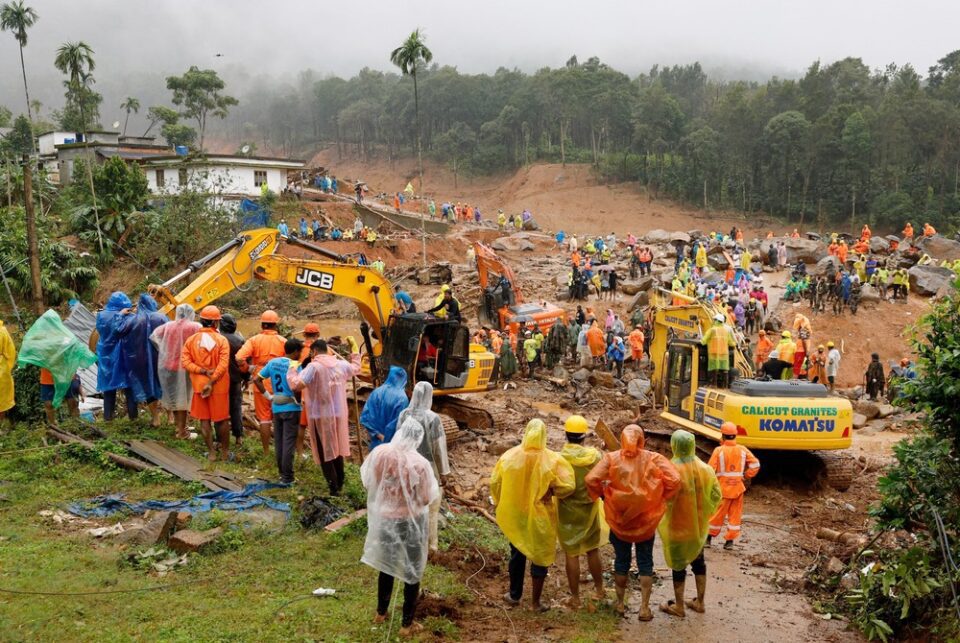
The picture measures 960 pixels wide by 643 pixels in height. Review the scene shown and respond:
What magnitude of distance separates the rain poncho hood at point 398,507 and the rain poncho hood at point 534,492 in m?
1.00

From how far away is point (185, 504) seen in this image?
7.92 m

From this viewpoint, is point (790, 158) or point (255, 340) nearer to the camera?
point (255, 340)

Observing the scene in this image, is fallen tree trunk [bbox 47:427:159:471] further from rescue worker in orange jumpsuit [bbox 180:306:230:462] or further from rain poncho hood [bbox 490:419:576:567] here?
rain poncho hood [bbox 490:419:576:567]

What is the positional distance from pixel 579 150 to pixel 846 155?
1142 inches

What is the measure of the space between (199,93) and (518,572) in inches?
2931

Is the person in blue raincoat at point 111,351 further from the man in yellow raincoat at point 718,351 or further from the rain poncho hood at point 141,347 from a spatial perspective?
the man in yellow raincoat at point 718,351

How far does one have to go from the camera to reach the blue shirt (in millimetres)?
8531

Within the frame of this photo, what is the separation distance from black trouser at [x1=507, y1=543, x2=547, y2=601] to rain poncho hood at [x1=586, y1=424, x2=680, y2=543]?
0.76 meters

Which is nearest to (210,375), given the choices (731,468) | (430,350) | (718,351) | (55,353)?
(55,353)

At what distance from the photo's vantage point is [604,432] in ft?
26.2

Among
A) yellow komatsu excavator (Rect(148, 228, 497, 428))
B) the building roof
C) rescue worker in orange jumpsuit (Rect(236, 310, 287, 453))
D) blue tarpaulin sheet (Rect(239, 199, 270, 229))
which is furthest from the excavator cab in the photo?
the building roof

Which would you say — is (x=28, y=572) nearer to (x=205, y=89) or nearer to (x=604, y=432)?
(x=604, y=432)

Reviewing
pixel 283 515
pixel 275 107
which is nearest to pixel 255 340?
pixel 283 515

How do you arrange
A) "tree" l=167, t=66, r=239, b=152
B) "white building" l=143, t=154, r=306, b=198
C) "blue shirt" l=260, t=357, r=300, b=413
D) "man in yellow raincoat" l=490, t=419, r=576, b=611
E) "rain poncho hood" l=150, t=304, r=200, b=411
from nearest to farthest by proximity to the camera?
"man in yellow raincoat" l=490, t=419, r=576, b=611
"blue shirt" l=260, t=357, r=300, b=413
"rain poncho hood" l=150, t=304, r=200, b=411
"white building" l=143, t=154, r=306, b=198
"tree" l=167, t=66, r=239, b=152
